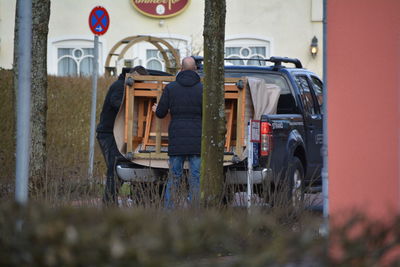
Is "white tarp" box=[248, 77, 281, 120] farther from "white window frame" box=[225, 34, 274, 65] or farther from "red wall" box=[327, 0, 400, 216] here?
"white window frame" box=[225, 34, 274, 65]

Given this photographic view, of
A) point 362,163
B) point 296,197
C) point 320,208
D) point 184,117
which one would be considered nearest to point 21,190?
point 362,163

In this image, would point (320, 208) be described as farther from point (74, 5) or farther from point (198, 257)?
point (74, 5)

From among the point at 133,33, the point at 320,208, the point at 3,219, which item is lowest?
the point at 320,208

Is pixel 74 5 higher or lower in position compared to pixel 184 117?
higher

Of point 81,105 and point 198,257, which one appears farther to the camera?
point 81,105

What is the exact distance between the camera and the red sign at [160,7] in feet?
88.1

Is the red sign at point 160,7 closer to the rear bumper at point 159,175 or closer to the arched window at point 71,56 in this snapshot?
the arched window at point 71,56

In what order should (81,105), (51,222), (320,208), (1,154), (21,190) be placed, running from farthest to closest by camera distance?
(81,105) < (1,154) < (320,208) < (21,190) < (51,222)

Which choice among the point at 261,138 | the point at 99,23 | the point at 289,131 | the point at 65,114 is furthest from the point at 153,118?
the point at 65,114

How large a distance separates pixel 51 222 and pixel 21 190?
10.00ft

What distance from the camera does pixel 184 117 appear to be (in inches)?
432

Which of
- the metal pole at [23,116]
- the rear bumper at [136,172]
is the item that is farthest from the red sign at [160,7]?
the metal pole at [23,116]

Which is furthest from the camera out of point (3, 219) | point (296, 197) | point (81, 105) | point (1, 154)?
point (81, 105)

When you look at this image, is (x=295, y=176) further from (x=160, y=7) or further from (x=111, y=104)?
(x=160, y=7)
